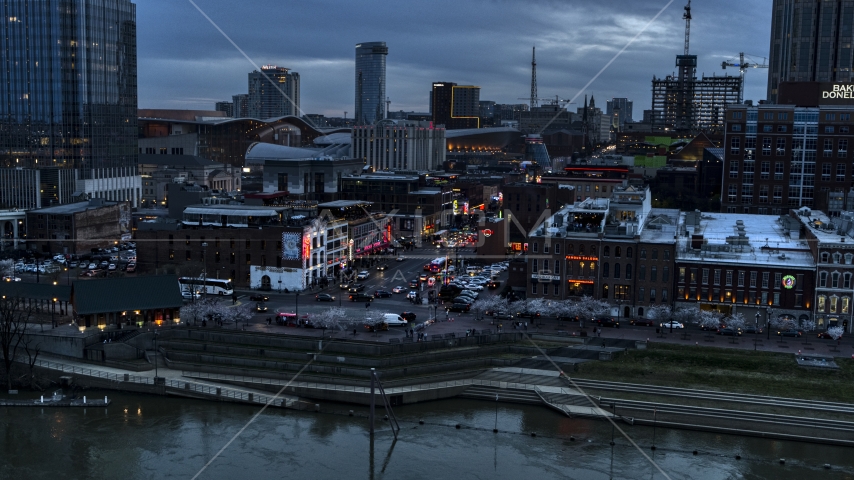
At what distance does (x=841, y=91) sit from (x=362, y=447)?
6024cm

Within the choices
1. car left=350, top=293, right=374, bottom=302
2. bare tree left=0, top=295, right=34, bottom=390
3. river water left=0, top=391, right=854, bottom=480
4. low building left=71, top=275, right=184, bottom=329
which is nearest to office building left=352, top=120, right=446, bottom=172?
car left=350, top=293, right=374, bottom=302

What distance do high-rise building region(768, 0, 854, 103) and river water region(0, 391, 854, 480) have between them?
75.0 meters

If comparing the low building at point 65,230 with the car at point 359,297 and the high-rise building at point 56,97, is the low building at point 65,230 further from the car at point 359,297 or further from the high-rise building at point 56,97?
the car at point 359,297

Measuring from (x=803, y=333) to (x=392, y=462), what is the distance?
1068 inches

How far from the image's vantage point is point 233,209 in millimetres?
63688

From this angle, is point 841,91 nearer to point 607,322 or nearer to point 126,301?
point 607,322

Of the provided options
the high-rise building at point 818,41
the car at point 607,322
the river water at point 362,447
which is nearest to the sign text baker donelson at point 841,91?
the high-rise building at point 818,41

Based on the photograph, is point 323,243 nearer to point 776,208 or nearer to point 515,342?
point 515,342

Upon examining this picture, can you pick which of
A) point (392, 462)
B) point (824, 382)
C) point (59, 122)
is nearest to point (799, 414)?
point (824, 382)

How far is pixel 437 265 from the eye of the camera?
224ft

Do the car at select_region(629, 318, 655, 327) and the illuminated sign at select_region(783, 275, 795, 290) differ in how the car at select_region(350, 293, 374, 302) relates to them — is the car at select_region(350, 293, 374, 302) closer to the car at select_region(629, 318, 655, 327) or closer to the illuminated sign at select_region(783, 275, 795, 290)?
the car at select_region(629, 318, 655, 327)

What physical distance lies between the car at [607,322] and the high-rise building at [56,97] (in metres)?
63.5

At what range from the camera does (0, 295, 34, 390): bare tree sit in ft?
139

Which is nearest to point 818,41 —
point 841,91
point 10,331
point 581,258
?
point 841,91
